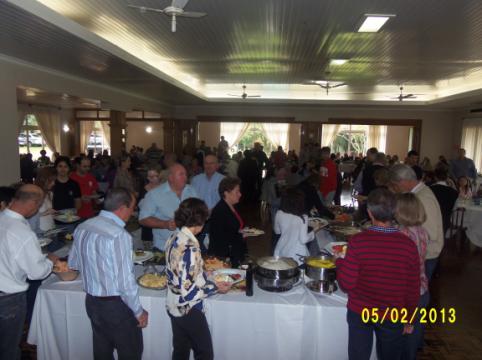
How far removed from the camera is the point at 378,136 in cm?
1728

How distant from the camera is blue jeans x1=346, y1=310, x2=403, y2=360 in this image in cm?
190

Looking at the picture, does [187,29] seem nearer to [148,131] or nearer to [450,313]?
[450,313]

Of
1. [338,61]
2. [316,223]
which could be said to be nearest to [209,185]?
[316,223]

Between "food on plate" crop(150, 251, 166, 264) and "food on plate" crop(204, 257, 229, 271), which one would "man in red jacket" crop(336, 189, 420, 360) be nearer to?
A: "food on plate" crop(204, 257, 229, 271)

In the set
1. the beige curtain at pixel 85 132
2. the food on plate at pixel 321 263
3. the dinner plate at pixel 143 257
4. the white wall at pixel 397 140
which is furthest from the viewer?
the white wall at pixel 397 140

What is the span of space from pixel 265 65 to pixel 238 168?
3.21 meters

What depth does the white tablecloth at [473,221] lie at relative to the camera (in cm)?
553

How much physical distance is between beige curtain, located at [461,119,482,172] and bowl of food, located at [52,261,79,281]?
11.4 meters

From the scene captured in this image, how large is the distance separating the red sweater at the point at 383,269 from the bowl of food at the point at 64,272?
5.51 feet

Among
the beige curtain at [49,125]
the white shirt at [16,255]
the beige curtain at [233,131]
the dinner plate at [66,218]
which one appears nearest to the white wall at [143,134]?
the beige curtain at [233,131]

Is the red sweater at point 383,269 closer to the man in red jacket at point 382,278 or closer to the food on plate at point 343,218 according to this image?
the man in red jacket at point 382,278

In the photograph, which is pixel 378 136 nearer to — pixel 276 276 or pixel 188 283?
pixel 276 276

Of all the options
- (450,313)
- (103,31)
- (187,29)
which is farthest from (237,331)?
(103,31)

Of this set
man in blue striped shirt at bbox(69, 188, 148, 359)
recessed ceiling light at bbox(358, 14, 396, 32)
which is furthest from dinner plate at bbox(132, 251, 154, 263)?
recessed ceiling light at bbox(358, 14, 396, 32)
